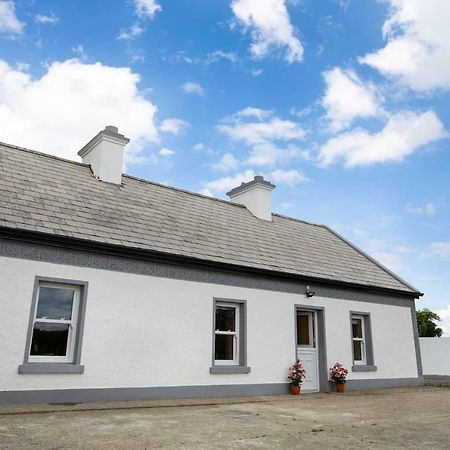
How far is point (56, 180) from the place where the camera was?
445 inches

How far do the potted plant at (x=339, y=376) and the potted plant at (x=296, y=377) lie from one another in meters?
1.29

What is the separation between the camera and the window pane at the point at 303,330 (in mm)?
13117

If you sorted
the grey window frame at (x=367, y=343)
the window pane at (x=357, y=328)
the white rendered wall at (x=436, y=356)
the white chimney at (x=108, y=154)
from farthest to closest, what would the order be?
1. the white rendered wall at (x=436, y=356)
2. the window pane at (x=357, y=328)
3. the grey window frame at (x=367, y=343)
4. the white chimney at (x=108, y=154)

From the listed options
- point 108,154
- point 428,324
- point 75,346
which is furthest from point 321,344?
point 428,324

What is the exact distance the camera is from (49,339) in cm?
896

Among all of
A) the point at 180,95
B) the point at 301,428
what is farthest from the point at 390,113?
the point at 301,428

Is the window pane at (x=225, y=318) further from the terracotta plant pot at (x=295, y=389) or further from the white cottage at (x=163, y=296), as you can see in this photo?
the terracotta plant pot at (x=295, y=389)

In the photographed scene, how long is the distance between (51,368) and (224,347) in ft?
14.3

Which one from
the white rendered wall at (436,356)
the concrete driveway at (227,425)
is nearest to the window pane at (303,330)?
the concrete driveway at (227,425)

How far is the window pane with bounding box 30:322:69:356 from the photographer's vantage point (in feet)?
28.9

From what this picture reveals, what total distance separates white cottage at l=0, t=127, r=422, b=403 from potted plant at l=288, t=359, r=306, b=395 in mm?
214

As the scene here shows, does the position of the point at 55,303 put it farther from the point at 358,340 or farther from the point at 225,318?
the point at 358,340

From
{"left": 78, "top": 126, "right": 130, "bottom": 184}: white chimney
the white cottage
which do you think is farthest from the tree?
{"left": 78, "top": 126, "right": 130, "bottom": 184}: white chimney

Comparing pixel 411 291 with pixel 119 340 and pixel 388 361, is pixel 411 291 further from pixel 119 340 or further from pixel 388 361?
pixel 119 340
